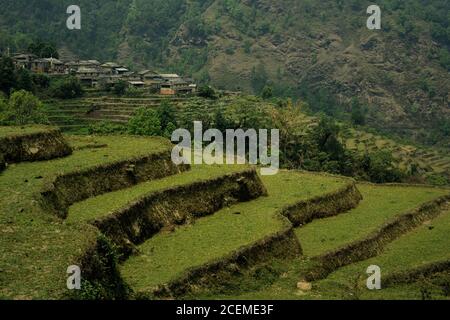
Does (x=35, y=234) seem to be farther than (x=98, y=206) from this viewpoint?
No

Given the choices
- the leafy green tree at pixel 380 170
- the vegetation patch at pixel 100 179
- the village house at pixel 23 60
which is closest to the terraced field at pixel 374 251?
the vegetation patch at pixel 100 179

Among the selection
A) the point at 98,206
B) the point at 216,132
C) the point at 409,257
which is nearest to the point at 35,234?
the point at 98,206

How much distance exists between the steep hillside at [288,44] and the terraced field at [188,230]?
331 ft

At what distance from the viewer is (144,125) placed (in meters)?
55.7

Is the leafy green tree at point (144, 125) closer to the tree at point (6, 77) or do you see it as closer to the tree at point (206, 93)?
the tree at point (6, 77)

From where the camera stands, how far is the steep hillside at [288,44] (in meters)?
145

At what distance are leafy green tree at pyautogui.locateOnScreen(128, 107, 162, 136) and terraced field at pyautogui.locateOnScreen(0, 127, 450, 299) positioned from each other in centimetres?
1991

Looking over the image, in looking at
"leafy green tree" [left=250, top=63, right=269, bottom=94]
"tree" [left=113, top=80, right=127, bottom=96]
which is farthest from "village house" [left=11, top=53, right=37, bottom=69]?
"leafy green tree" [left=250, top=63, right=269, bottom=94]

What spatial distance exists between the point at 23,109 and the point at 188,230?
33061 mm

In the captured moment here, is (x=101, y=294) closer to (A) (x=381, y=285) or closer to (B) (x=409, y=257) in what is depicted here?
(A) (x=381, y=285)

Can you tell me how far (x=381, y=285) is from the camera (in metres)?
23.2

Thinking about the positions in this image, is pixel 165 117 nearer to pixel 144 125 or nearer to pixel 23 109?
pixel 144 125

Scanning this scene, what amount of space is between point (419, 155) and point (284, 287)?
70847 millimetres

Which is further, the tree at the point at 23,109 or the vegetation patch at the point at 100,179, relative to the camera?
the tree at the point at 23,109
